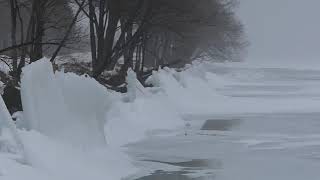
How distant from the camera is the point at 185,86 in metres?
34.7

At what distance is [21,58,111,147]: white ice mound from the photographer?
12344mm

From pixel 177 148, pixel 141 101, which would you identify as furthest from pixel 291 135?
pixel 141 101

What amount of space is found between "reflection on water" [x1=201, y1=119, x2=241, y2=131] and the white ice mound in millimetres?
5910

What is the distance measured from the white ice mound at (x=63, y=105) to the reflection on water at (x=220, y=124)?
5910 mm

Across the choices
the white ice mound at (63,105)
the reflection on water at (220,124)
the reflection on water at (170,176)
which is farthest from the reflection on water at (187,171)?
the reflection on water at (220,124)

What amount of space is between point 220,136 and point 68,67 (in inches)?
581

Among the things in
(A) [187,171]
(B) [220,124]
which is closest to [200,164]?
(A) [187,171]

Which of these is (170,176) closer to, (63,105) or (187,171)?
(187,171)

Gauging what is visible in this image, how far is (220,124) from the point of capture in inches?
858

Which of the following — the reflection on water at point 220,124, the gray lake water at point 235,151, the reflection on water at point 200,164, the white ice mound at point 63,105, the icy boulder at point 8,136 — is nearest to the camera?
the icy boulder at point 8,136

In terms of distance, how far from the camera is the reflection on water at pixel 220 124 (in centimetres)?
2058

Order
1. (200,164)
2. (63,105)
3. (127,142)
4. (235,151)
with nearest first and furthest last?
(63,105)
(200,164)
(235,151)
(127,142)

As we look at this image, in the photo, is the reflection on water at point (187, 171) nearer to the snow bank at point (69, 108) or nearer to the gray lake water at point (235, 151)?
the gray lake water at point (235, 151)

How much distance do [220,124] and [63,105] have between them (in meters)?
9.17
